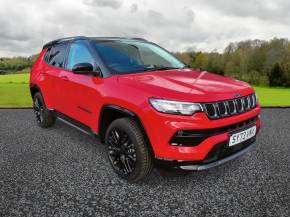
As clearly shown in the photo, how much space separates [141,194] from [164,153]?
595 millimetres

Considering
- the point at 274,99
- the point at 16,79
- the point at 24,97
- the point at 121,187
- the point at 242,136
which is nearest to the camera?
the point at 242,136

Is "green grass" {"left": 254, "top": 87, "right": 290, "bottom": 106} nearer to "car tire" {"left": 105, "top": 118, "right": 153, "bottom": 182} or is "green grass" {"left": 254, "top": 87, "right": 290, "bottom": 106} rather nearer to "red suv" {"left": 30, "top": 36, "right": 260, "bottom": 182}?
"red suv" {"left": 30, "top": 36, "right": 260, "bottom": 182}

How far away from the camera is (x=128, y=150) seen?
3605mm

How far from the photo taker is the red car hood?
311cm

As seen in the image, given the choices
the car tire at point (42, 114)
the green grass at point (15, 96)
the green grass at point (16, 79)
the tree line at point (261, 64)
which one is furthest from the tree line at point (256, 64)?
the car tire at point (42, 114)

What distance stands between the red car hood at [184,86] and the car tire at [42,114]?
2.85 m

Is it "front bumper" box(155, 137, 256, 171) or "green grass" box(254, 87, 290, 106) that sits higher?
"front bumper" box(155, 137, 256, 171)

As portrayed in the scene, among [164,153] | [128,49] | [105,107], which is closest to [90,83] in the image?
[105,107]

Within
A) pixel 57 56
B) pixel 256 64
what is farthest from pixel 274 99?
pixel 256 64

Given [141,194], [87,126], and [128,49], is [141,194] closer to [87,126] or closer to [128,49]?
[87,126]

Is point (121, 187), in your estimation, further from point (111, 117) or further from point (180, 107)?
point (180, 107)

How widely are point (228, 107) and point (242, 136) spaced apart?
43 centimetres

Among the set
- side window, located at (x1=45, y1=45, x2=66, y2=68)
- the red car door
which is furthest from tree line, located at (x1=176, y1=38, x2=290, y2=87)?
the red car door

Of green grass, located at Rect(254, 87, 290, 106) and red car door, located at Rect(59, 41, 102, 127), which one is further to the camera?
green grass, located at Rect(254, 87, 290, 106)
